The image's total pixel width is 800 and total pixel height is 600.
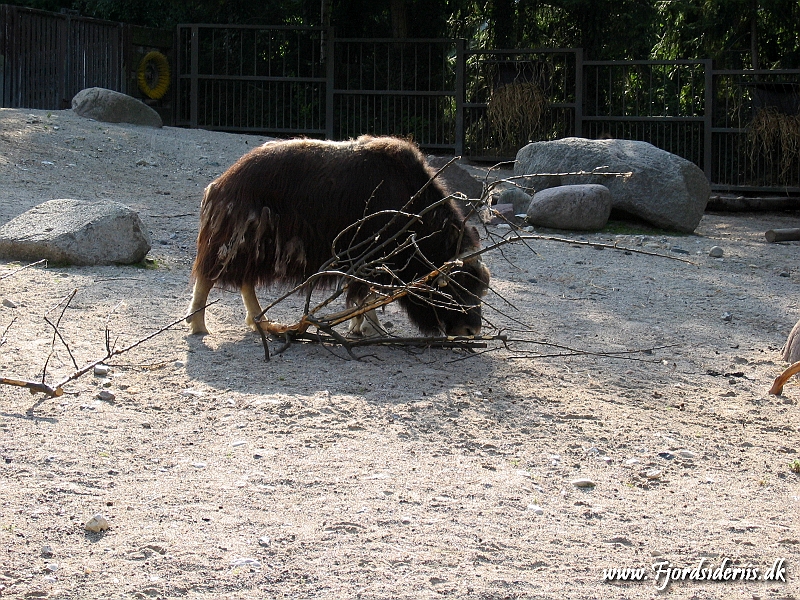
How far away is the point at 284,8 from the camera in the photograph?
1930cm

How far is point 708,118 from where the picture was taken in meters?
15.4

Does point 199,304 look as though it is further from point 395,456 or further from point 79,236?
point 395,456

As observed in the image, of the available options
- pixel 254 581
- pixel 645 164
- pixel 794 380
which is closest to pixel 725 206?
pixel 645 164

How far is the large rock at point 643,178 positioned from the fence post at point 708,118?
13.6 ft

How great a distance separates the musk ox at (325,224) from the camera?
6.00m

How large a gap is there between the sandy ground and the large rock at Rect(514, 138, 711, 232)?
3.64 meters

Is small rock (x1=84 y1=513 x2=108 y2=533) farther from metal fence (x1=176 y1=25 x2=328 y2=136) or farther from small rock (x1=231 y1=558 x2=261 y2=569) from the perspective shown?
metal fence (x1=176 y1=25 x2=328 y2=136)

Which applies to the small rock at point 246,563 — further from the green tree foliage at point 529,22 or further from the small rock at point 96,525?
the green tree foliage at point 529,22

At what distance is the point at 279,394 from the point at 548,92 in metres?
12.7

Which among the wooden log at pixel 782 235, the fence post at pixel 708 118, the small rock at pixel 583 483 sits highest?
the fence post at pixel 708 118

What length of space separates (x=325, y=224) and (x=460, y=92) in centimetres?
1100

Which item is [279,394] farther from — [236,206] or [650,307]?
[650,307]

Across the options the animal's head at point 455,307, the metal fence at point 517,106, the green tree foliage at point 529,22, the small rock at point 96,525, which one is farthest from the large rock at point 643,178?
the small rock at point 96,525

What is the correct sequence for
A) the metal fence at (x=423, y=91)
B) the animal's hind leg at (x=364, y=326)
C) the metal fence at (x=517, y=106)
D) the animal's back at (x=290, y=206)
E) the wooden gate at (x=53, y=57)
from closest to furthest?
1. the animal's back at (x=290, y=206)
2. the animal's hind leg at (x=364, y=326)
3. the metal fence at (x=423, y=91)
4. the wooden gate at (x=53, y=57)
5. the metal fence at (x=517, y=106)
